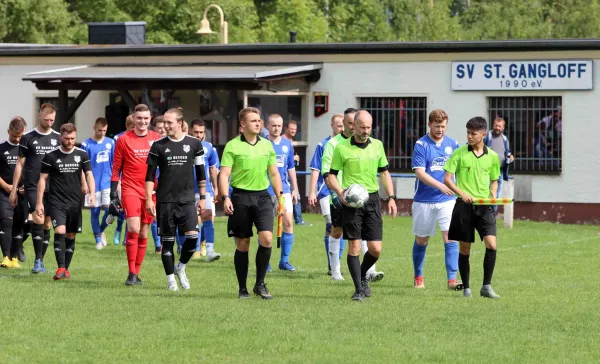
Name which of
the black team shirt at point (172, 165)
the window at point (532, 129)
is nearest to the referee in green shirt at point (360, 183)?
the black team shirt at point (172, 165)

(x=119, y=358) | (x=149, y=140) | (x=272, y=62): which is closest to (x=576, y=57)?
(x=272, y=62)

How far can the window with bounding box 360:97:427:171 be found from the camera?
2828 cm

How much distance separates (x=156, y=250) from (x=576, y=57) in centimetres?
1116

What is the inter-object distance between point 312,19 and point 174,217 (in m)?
40.6

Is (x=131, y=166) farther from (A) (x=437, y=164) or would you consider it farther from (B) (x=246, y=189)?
(A) (x=437, y=164)

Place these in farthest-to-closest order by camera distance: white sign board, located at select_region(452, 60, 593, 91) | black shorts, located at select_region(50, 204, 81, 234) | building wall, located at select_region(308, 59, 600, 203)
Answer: building wall, located at select_region(308, 59, 600, 203)
white sign board, located at select_region(452, 60, 593, 91)
black shorts, located at select_region(50, 204, 81, 234)

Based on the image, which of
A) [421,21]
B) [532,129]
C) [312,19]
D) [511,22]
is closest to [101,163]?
[532,129]

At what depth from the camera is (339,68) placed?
28.6 metres

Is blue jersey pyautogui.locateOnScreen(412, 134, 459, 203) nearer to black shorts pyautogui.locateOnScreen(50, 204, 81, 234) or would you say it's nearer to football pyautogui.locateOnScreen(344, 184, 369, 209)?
football pyautogui.locateOnScreen(344, 184, 369, 209)

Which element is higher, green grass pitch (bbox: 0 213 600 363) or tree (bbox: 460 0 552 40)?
tree (bbox: 460 0 552 40)

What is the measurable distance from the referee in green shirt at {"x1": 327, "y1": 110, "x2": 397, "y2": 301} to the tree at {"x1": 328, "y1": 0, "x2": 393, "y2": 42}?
142 ft

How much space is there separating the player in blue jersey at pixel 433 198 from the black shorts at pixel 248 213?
1.89 metres

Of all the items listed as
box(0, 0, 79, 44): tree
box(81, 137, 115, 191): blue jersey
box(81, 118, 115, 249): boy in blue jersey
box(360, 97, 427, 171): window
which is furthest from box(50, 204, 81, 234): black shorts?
box(0, 0, 79, 44): tree

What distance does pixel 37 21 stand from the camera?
4847 cm
